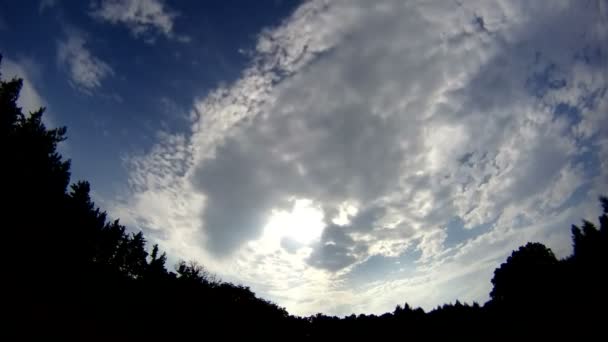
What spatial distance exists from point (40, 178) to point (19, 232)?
992cm

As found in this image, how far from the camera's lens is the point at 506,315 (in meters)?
30.7

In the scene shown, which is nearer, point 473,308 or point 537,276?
point 473,308

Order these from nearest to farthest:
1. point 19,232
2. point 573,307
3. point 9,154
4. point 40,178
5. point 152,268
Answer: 1. point 573,307
2. point 19,232
3. point 9,154
4. point 40,178
5. point 152,268

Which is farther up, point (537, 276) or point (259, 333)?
point (537, 276)

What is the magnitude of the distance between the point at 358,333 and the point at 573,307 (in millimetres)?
29082

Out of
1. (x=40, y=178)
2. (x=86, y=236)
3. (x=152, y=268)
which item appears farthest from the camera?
(x=152, y=268)

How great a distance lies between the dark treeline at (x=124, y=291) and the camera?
21188mm

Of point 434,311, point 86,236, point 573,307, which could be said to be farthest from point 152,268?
point 573,307

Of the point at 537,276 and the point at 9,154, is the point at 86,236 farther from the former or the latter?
the point at 537,276

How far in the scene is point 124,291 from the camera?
29469 millimetres

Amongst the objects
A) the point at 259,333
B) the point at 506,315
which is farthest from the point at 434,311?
the point at 259,333

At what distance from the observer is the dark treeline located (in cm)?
2119

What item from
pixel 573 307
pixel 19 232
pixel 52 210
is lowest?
pixel 573 307

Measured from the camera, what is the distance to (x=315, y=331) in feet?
176
